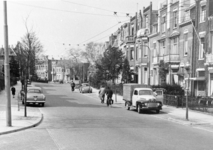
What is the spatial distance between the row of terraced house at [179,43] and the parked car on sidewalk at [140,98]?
2900 millimetres

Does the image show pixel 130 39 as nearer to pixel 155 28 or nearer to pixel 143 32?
pixel 143 32

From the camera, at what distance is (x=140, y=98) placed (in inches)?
799

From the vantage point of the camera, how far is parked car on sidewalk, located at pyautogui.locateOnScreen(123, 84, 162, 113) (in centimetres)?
1973

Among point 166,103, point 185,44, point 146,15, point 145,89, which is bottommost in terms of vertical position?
point 166,103

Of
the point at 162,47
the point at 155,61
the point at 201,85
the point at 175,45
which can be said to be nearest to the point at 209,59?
the point at 201,85

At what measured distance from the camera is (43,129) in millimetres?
12234

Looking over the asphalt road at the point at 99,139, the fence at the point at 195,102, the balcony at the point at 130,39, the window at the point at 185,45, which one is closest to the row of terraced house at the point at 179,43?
the window at the point at 185,45

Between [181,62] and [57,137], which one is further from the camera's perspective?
[181,62]

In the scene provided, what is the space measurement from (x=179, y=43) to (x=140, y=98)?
43.8 ft

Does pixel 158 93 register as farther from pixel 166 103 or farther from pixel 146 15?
pixel 146 15

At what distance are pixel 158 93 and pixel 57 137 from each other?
50.1ft

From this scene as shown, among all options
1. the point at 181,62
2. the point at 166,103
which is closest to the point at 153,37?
the point at 181,62

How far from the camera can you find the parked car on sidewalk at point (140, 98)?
1973cm

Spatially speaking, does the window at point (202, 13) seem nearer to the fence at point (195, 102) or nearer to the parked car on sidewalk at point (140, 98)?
the fence at point (195, 102)
